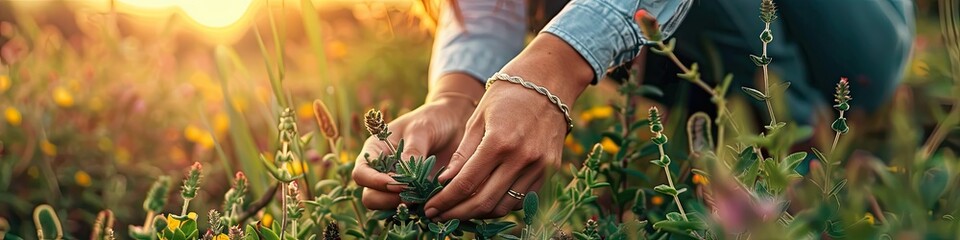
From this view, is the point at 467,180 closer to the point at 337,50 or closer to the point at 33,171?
the point at 33,171

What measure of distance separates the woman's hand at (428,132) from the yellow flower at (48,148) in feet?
2.80

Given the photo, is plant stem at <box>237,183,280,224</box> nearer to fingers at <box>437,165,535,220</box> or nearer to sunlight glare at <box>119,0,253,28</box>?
fingers at <box>437,165,535,220</box>

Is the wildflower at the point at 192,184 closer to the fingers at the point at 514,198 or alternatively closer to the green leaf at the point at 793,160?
the fingers at the point at 514,198

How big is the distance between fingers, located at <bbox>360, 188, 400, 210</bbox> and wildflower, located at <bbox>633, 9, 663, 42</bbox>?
0.32 metres

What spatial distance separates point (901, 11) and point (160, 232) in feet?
4.00

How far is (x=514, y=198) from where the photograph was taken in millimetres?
972

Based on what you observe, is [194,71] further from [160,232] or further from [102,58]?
[160,232]

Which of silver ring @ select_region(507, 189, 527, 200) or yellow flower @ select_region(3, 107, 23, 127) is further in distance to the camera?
yellow flower @ select_region(3, 107, 23, 127)

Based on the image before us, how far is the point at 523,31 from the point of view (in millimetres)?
1541

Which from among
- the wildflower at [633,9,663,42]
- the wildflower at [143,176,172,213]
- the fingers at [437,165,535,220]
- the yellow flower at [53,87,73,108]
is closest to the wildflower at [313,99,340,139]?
the wildflower at [143,176,172,213]

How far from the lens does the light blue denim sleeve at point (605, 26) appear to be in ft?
3.33

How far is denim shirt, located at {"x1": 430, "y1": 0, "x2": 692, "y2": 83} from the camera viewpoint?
102 cm

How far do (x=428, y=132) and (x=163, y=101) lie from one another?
1.42 meters

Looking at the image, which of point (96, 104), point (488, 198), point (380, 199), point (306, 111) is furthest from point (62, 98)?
point (488, 198)
